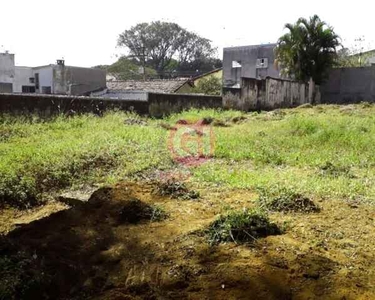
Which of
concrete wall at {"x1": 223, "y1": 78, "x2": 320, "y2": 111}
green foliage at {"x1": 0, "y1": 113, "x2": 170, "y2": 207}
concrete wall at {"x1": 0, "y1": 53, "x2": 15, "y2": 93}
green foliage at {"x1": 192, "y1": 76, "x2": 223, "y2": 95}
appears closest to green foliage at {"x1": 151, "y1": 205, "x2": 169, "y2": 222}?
green foliage at {"x1": 0, "y1": 113, "x2": 170, "y2": 207}

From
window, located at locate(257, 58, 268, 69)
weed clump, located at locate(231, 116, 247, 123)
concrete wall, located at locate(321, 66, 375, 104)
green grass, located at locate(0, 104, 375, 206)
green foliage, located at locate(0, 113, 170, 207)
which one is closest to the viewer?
green grass, located at locate(0, 104, 375, 206)

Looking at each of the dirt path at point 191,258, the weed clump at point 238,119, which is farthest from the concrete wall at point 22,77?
the dirt path at point 191,258

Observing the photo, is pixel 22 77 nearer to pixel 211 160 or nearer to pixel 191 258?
pixel 211 160

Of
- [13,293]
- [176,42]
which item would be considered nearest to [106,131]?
[13,293]

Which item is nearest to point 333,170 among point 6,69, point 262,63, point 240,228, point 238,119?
point 240,228

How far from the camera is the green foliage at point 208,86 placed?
25.7 metres

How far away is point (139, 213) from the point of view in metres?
3.77

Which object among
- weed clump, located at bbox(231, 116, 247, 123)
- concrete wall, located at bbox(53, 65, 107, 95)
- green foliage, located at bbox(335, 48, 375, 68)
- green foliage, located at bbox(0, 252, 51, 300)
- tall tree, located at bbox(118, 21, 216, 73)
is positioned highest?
tall tree, located at bbox(118, 21, 216, 73)

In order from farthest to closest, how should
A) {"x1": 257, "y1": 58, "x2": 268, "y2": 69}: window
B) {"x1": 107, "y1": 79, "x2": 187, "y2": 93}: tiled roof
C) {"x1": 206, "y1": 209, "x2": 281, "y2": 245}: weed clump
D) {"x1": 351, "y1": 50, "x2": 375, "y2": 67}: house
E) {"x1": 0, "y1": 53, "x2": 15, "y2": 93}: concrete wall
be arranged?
{"x1": 0, "y1": 53, "x2": 15, "y2": 93}: concrete wall, {"x1": 257, "y1": 58, "x2": 268, "y2": 69}: window, {"x1": 107, "y1": 79, "x2": 187, "y2": 93}: tiled roof, {"x1": 351, "y1": 50, "x2": 375, "y2": 67}: house, {"x1": 206, "y1": 209, "x2": 281, "y2": 245}: weed clump

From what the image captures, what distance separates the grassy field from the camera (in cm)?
258

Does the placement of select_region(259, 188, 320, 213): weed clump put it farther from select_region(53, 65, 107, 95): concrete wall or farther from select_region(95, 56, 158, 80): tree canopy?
select_region(95, 56, 158, 80): tree canopy

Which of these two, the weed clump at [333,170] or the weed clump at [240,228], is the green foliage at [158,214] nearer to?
the weed clump at [240,228]

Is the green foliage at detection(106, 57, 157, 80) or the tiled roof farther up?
the green foliage at detection(106, 57, 157, 80)

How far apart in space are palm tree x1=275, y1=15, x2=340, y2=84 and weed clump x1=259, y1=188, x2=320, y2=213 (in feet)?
53.4
